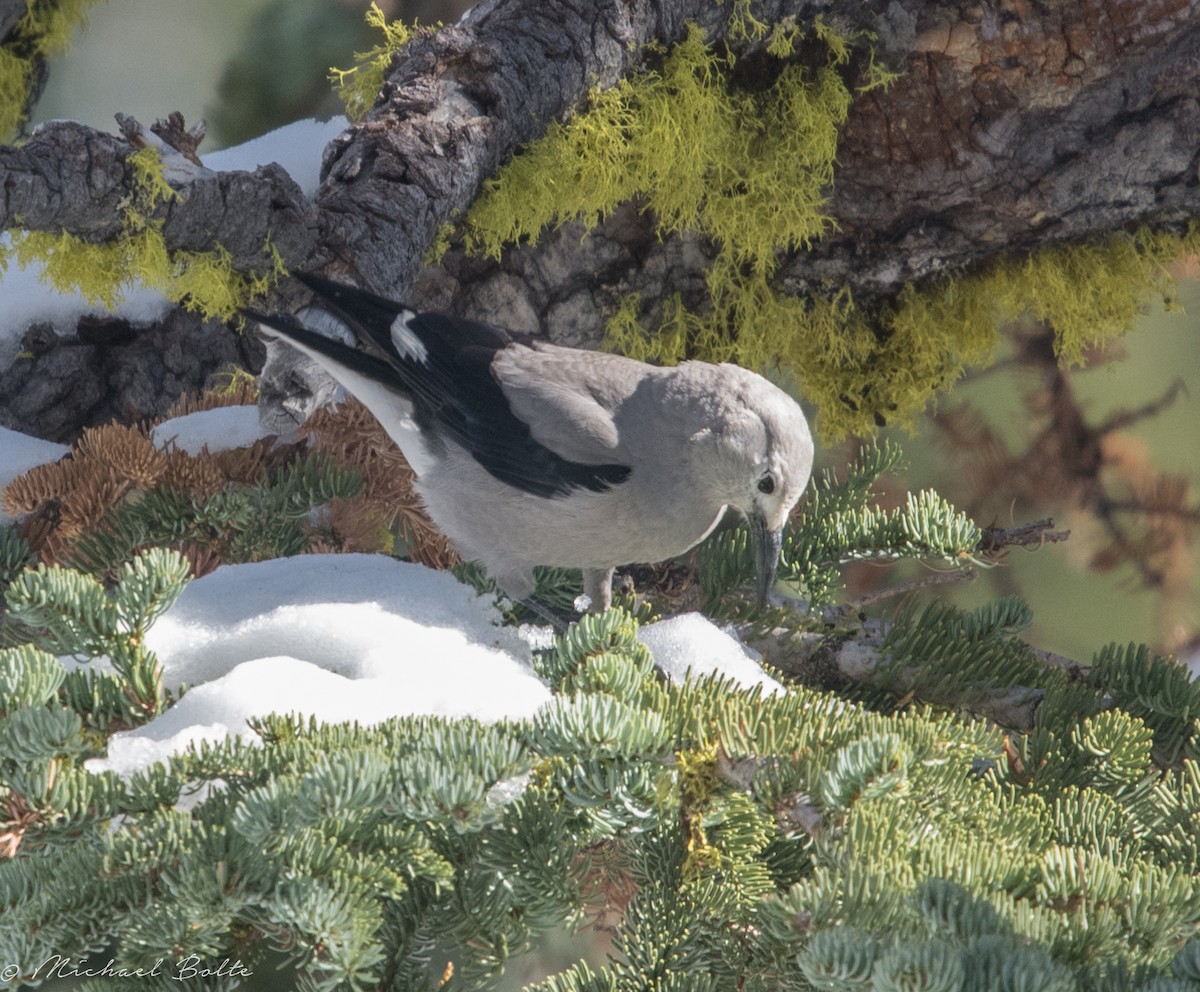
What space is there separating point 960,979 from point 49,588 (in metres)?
1.05

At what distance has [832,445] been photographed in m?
3.81

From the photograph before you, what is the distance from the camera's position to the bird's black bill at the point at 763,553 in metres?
2.18

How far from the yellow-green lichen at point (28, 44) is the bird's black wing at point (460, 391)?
2.45m

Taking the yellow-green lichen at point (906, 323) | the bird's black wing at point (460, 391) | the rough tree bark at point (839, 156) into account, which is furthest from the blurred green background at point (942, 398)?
the bird's black wing at point (460, 391)

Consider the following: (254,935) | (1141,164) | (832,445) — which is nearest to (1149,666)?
(254,935)

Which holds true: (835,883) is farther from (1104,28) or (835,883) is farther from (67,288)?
(1104,28)

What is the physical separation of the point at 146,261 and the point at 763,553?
145cm

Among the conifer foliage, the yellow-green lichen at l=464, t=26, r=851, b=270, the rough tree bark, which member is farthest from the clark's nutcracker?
the conifer foliage

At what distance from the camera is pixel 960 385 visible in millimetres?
3711

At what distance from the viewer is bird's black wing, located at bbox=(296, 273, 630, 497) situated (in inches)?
Result: 94.1

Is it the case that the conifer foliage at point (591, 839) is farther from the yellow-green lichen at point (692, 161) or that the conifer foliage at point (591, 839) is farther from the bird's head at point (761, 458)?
the yellow-green lichen at point (692, 161)

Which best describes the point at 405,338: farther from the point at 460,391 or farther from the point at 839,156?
the point at 839,156

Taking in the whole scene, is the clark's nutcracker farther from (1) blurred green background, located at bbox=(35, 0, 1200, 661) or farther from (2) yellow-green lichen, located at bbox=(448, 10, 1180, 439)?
(1) blurred green background, located at bbox=(35, 0, 1200, 661)

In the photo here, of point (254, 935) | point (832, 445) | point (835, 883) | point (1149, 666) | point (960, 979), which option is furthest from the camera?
point (832, 445)
